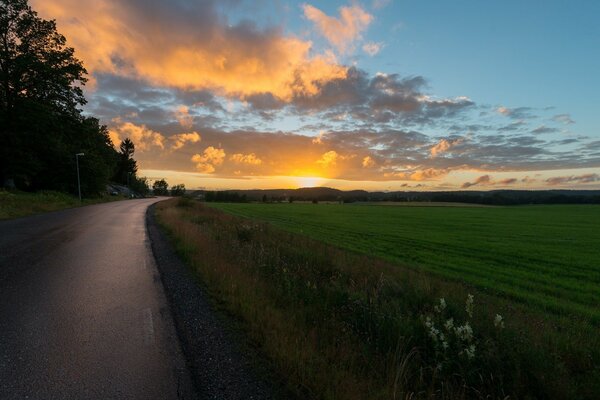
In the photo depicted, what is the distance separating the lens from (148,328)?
514cm

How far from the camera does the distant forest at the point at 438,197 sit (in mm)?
129375

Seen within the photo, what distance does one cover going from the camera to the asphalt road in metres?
3.61

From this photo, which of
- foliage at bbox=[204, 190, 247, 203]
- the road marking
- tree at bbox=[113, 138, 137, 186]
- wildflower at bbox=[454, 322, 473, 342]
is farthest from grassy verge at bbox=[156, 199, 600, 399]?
foliage at bbox=[204, 190, 247, 203]

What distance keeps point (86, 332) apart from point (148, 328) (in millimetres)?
856

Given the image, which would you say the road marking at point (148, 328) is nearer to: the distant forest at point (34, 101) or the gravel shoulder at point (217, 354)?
the gravel shoulder at point (217, 354)

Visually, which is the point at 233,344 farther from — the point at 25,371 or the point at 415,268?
the point at 415,268

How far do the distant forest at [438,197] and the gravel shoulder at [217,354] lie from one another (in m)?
136

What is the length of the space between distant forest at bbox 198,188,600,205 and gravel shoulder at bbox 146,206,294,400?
448 feet

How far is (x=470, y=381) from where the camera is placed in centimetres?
434

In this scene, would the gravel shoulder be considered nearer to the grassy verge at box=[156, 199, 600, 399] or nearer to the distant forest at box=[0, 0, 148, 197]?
the grassy verge at box=[156, 199, 600, 399]

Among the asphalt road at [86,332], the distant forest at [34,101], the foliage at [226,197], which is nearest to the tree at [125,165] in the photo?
the foliage at [226,197]

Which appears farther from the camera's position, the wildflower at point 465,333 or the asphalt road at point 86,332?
the wildflower at point 465,333

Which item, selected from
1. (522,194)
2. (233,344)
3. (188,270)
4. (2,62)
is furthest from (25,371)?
(522,194)

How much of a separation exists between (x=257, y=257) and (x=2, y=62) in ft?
141
